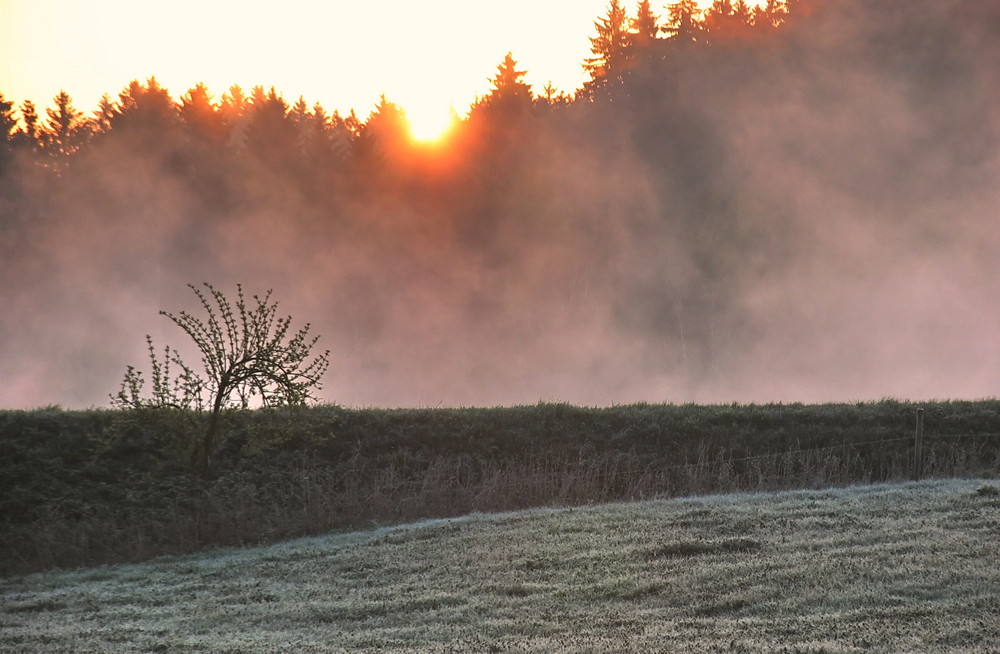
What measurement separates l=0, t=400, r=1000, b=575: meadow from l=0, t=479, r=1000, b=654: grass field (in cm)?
225

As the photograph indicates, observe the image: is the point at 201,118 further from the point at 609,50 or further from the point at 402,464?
the point at 402,464

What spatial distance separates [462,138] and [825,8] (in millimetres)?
25541

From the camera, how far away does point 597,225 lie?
6706 cm

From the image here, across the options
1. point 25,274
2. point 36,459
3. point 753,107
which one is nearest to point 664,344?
point 753,107

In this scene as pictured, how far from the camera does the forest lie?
6306 centimetres

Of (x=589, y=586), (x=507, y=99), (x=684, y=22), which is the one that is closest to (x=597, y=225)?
(x=507, y=99)

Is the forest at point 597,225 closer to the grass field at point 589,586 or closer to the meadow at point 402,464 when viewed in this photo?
the meadow at point 402,464

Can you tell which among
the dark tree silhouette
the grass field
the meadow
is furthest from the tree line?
the grass field

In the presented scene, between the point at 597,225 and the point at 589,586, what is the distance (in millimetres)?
54997

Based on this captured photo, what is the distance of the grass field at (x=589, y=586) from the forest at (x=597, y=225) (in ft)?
138

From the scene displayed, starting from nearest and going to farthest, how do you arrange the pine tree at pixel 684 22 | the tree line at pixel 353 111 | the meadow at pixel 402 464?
the meadow at pixel 402 464, the tree line at pixel 353 111, the pine tree at pixel 684 22

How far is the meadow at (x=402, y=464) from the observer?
2077 cm

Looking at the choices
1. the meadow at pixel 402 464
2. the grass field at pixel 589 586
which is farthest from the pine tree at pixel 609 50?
the grass field at pixel 589 586

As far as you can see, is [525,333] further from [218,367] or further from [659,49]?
[218,367]
